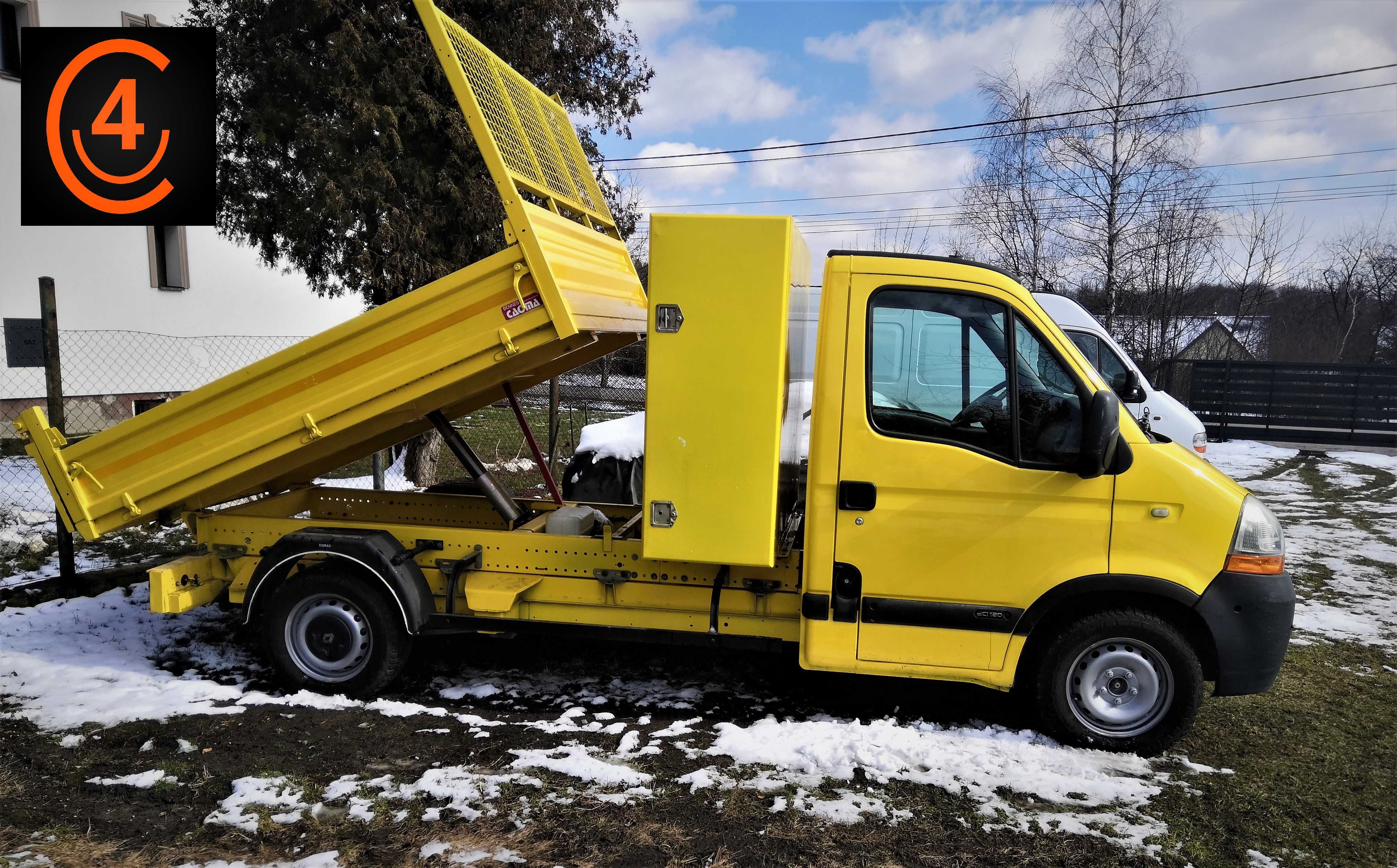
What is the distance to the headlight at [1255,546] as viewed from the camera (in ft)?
13.2

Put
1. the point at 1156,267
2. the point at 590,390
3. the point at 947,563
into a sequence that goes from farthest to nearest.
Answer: the point at 1156,267, the point at 590,390, the point at 947,563

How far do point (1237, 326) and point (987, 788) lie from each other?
24.6 meters

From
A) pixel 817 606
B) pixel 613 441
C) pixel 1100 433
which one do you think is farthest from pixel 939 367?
pixel 613 441

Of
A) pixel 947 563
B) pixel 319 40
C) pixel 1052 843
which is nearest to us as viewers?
pixel 1052 843

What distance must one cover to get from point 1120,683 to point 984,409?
150 centimetres

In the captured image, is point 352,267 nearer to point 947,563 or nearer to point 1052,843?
point 947,563

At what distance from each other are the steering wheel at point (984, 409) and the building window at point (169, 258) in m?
16.2

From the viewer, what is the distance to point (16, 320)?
1303 cm

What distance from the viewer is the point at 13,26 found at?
1337cm

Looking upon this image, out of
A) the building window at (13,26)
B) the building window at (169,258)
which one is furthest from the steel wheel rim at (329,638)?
Answer: the building window at (169,258)

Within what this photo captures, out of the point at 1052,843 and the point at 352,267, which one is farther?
the point at 352,267

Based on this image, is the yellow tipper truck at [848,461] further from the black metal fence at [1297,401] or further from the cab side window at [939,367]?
the black metal fence at [1297,401]

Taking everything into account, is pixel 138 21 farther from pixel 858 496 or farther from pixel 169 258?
pixel 858 496

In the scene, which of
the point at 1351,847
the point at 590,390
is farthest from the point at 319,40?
the point at 1351,847
